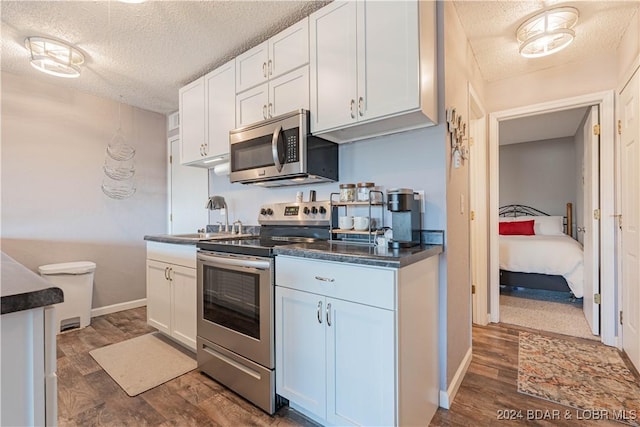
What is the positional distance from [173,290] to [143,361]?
0.54 m

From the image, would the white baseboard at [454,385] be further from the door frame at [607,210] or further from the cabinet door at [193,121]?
the cabinet door at [193,121]

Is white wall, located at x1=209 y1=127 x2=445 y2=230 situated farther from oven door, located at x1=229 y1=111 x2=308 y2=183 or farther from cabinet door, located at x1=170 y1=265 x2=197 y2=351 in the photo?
cabinet door, located at x1=170 y1=265 x2=197 y2=351

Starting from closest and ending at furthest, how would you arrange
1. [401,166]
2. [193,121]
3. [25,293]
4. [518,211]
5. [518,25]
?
1. [25,293]
2. [401,166]
3. [518,25]
4. [193,121]
5. [518,211]

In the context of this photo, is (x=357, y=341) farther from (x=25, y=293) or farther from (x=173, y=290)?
(x=173, y=290)

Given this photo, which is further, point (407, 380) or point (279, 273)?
point (279, 273)

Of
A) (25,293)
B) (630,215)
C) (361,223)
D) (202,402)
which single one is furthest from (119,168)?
(630,215)

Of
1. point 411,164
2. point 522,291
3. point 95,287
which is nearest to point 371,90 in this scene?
point 411,164

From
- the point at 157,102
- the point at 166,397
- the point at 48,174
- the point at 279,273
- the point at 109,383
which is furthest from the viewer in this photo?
the point at 157,102

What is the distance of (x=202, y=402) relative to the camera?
179 centimetres

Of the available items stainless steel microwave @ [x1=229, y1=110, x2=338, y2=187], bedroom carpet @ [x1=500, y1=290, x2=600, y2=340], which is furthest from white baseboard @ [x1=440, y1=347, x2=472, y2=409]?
stainless steel microwave @ [x1=229, y1=110, x2=338, y2=187]

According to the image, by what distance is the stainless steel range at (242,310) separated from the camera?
1.71m

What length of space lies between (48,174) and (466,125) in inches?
155

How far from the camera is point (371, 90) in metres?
1.69

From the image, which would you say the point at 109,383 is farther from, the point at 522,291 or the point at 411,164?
the point at 522,291
